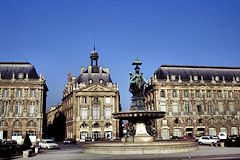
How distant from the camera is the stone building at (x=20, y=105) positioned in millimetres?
56906

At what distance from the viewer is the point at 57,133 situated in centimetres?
8581

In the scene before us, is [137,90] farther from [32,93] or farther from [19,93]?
[19,93]

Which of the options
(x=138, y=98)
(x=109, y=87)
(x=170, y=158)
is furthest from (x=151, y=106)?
(x=170, y=158)

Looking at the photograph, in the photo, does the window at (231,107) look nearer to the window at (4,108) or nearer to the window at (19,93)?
the window at (19,93)

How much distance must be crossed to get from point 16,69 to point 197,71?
44.3m

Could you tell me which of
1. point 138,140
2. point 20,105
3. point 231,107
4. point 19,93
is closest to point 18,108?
point 20,105

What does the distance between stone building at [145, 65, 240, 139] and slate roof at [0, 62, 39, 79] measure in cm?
2853

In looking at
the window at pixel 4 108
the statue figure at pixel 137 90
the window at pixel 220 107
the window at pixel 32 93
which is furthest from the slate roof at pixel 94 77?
the statue figure at pixel 137 90

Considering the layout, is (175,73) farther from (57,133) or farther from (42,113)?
(57,133)

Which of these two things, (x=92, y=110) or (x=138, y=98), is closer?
(x=138, y=98)

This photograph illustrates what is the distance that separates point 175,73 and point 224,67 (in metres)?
14.3

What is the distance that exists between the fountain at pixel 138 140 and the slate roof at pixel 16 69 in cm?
4191

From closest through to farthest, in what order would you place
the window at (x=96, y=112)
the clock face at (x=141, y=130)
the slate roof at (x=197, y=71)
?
the clock face at (x=141, y=130)
the window at (x=96, y=112)
the slate roof at (x=197, y=71)

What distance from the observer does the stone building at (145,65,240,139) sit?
62.5 meters
